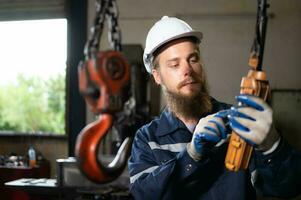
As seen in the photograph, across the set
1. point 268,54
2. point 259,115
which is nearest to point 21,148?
point 268,54

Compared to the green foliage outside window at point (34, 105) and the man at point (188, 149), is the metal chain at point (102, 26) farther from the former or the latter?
the green foliage outside window at point (34, 105)

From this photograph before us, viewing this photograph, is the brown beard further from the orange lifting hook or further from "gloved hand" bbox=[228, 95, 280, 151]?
the orange lifting hook

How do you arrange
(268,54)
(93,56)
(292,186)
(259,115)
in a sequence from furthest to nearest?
1. (268,54)
2. (292,186)
3. (259,115)
4. (93,56)

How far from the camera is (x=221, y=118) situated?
91cm

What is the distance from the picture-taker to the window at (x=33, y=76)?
3709 millimetres

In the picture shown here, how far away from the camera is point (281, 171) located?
100cm

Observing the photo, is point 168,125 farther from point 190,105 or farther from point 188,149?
point 188,149

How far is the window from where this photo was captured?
12.2 ft

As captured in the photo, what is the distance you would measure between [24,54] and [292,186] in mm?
3275

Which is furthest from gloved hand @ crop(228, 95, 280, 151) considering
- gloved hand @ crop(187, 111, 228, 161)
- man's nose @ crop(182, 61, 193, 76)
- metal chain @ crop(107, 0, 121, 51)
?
man's nose @ crop(182, 61, 193, 76)

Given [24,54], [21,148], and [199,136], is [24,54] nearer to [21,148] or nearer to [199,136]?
[21,148]

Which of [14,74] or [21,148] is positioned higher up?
[14,74]

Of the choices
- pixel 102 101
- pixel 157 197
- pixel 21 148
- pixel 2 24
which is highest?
pixel 2 24

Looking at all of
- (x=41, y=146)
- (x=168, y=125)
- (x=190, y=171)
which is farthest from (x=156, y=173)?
(x=41, y=146)
